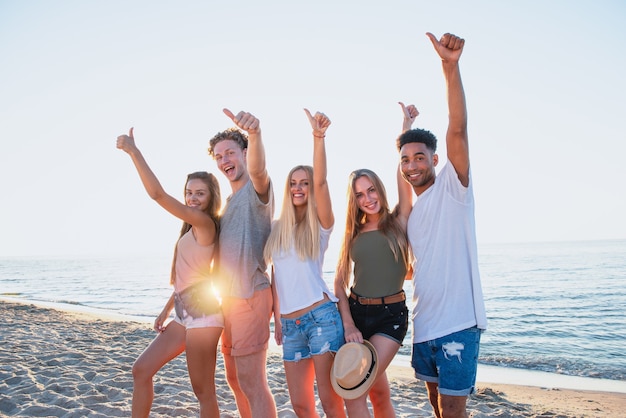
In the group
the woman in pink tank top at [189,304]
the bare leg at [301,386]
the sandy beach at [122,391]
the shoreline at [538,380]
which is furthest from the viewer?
the shoreline at [538,380]

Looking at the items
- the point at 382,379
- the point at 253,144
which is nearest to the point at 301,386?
the point at 382,379

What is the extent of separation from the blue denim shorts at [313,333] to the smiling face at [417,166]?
1.12m

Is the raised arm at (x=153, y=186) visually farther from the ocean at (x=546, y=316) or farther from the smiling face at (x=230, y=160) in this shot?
the ocean at (x=546, y=316)

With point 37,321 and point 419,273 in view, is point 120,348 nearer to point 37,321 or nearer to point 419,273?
point 37,321

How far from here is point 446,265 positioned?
303 centimetres

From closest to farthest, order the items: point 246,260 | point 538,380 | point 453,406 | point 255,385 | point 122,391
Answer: point 453,406 → point 255,385 → point 246,260 → point 122,391 → point 538,380

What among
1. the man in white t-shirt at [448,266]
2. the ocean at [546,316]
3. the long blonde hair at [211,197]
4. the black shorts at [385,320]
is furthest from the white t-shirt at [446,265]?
the ocean at [546,316]

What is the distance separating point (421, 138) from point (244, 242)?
160 cm

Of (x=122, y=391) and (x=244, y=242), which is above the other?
(x=244, y=242)

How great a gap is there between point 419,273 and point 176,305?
6.49 feet

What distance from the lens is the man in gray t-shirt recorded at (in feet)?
10.6

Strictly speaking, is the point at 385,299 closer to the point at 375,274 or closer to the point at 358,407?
the point at 375,274

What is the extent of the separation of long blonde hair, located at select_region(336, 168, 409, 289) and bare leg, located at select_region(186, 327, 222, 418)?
1.13 m

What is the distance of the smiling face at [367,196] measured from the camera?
3.41 metres
